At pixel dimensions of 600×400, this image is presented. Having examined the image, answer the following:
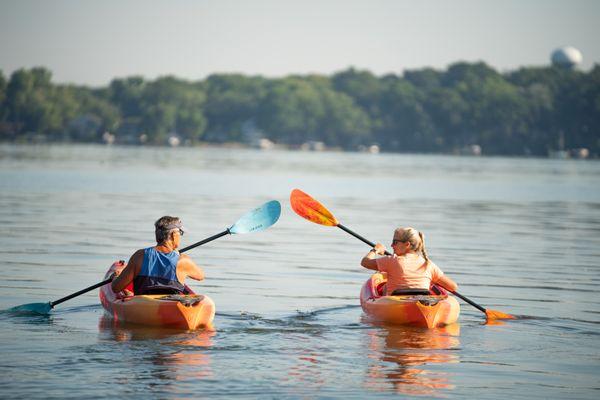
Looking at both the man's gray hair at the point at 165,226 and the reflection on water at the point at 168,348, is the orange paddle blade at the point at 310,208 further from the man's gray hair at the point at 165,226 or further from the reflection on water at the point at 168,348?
the man's gray hair at the point at 165,226

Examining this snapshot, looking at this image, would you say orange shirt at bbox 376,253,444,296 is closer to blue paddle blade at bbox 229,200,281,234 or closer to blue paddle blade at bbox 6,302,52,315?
blue paddle blade at bbox 229,200,281,234

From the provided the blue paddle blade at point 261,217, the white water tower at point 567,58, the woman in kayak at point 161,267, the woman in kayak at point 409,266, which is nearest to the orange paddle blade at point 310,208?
the blue paddle blade at point 261,217

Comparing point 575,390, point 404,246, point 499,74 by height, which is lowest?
point 575,390

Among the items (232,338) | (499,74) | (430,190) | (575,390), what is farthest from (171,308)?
(499,74)

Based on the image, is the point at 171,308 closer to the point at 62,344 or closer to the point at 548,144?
the point at 62,344

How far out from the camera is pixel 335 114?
643ft

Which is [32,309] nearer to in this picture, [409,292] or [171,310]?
[171,310]

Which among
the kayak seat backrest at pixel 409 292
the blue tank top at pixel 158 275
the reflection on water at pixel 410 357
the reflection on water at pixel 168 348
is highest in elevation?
the blue tank top at pixel 158 275

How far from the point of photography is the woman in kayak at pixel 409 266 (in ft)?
42.6

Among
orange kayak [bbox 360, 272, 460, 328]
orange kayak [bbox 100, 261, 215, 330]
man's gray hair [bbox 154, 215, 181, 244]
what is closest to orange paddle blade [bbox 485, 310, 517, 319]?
orange kayak [bbox 360, 272, 460, 328]

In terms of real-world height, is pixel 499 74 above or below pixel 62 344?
above

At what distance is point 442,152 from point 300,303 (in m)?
167

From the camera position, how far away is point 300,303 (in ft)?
48.5

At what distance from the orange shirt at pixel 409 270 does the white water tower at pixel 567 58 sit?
17863 cm
